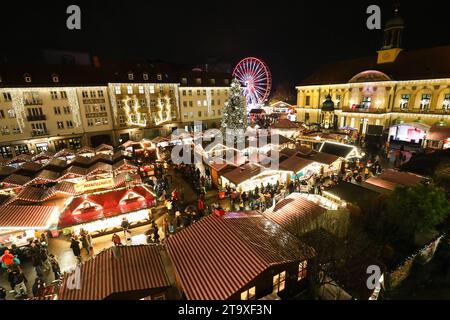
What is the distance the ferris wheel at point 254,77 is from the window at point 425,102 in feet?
74.4

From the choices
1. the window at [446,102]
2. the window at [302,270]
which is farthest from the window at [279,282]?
the window at [446,102]

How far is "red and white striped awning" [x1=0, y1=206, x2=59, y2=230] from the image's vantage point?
11.6 metres

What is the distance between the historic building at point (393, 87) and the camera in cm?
2998

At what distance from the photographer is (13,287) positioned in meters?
9.74

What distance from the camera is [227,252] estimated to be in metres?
7.82

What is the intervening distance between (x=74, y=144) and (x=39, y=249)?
84.8ft

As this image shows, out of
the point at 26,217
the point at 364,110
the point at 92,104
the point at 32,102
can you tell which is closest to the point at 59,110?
the point at 32,102

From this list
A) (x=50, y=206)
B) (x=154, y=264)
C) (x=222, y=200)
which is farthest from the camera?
(x=222, y=200)

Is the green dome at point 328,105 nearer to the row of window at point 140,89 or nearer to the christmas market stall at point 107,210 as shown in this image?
the row of window at point 140,89

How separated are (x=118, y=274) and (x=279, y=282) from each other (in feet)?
17.4

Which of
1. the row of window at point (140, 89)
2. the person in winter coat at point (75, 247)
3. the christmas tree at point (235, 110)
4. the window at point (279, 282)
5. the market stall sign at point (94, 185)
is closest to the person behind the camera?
the window at point (279, 282)

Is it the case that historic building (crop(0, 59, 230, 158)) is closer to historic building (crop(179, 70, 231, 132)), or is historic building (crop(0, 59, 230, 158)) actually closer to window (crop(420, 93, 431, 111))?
historic building (crop(179, 70, 231, 132))
